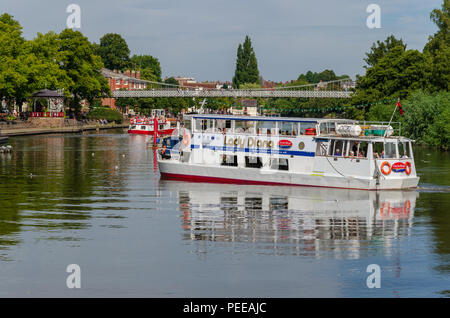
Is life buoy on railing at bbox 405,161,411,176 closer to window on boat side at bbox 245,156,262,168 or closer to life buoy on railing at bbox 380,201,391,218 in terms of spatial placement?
life buoy on railing at bbox 380,201,391,218

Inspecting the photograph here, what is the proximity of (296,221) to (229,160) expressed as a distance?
18.2 m

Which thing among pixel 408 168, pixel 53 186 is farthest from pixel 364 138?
pixel 53 186

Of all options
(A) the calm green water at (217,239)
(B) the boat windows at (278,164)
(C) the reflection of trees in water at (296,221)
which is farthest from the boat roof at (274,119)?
(C) the reflection of trees in water at (296,221)

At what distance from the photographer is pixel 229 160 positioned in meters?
57.8

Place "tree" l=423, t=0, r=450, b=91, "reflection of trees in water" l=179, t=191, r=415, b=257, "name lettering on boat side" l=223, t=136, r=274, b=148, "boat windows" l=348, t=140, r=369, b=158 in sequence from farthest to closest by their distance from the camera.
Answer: "tree" l=423, t=0, r=450, b=91 < "name lettering on boat side" l=223, t=136, r=274, b=148 < "boat windows" l=348, t=140, r=369, b=158 < "reflection of trees in water" l=179, t=191, r=415, b=257

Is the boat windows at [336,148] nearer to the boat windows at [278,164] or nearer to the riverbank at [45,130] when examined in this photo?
→ the boat windows at [278,164]

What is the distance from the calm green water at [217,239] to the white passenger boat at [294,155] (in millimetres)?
1430

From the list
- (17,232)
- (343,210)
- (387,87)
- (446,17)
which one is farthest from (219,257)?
(446,17)

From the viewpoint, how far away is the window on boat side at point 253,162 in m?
56.5

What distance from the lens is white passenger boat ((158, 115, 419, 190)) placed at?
169ft

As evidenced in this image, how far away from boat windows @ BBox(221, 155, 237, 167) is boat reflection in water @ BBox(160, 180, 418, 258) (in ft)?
8.01

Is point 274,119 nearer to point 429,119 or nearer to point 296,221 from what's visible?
point 296,221

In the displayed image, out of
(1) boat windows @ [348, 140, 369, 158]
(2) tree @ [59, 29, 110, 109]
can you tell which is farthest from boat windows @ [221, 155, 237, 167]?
(2) tree @ [59, 29, 110, 109]
